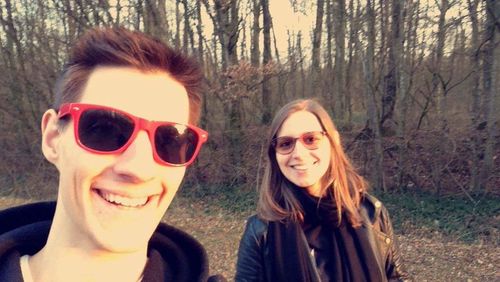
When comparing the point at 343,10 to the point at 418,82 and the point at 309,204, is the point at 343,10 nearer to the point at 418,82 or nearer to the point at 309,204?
the point at 418,82

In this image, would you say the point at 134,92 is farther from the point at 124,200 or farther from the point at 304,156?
the point at 304,156

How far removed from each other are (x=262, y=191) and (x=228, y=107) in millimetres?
9151

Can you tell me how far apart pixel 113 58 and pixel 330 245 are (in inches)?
75.2

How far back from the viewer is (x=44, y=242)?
159 cm

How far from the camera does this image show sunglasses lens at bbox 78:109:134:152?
1342mm

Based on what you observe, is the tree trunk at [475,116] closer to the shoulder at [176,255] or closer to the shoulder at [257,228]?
the shoulder at [257,228]

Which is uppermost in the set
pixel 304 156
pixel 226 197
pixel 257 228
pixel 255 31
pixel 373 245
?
pixel 255 31

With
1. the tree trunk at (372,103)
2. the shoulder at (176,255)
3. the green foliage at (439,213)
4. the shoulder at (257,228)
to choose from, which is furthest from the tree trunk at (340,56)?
the shoulder at (176,255)

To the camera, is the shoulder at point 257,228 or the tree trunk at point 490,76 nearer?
the shoulder at point 257,228

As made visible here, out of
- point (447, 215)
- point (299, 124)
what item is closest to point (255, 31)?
point (447, 215)

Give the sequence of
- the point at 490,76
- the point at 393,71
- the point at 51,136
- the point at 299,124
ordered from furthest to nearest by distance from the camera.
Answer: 1. the point at 393,71
2. the point at 490,76
3. the point at 299,124
4. the point at 51,136

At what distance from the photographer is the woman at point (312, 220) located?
2742 millimetres

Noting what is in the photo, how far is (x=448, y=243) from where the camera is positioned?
764 cm

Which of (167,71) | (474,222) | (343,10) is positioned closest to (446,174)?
(474,222)
